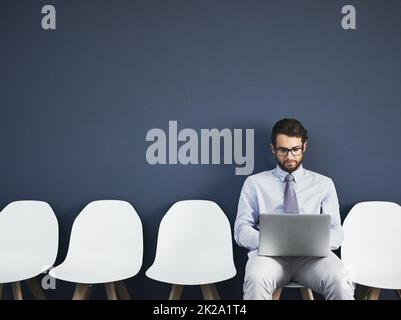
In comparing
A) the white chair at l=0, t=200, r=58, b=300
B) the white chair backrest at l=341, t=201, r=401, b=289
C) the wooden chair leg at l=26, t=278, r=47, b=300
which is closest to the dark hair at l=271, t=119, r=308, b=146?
the white chair backrest at l=341, t=201, r=401, b=289

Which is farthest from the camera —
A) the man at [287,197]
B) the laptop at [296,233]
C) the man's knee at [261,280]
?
the man at [287,197]

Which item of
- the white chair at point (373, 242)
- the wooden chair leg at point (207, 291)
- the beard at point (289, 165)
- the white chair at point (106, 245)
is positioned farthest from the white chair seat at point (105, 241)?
the white chair at point (373, 242)

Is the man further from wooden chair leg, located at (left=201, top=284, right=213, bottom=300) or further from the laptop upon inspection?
wooden chair leg, located at (left=201, top=284, right=213, bottom=300)

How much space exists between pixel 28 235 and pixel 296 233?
1719mm

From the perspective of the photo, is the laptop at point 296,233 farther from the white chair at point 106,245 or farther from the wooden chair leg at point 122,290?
the wooden chair leg at point 122,290

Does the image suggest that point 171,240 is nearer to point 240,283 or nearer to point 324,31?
point 240,283

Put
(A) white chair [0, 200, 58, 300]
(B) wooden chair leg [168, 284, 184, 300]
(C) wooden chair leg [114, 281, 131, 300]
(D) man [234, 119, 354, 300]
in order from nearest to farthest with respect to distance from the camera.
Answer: (D) man [234, 119, 354, 300] → (B) wooden chair leg [168, 284, 184, 300] → (A) white chair [0, 200, 58, 300] → (C) wooden chair leg [114, 281, 131, 300]

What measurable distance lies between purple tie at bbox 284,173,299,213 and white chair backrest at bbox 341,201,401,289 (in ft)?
1.47

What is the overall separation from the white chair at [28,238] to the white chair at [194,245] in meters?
0.69

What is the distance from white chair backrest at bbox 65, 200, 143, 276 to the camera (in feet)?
8.20

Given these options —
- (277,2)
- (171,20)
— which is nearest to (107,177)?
(171,20)

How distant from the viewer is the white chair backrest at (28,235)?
2.49 meters

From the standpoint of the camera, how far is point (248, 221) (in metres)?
2.41

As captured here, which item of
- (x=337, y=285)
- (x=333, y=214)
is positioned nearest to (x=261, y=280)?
(x=337, y=285)
